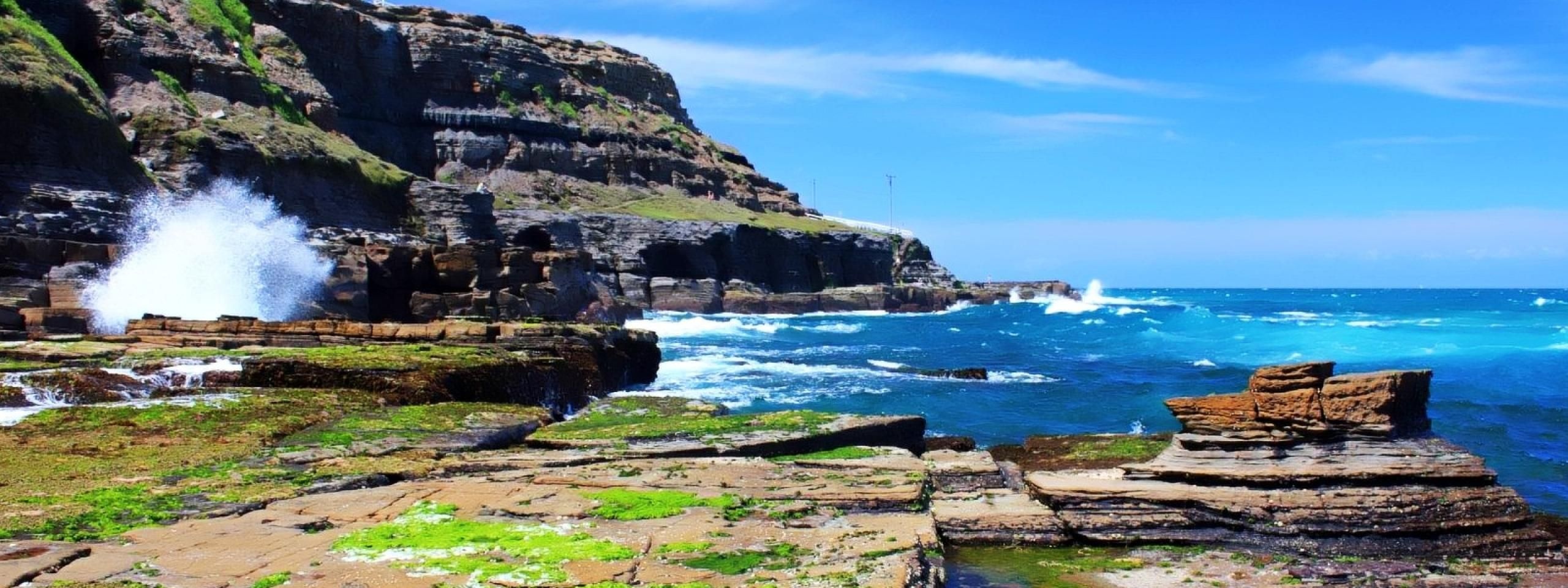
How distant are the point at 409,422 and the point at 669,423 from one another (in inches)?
146

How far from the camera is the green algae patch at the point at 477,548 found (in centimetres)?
831

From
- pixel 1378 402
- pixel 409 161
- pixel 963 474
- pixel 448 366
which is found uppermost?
pixel 409 161

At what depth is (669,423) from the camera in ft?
55.1

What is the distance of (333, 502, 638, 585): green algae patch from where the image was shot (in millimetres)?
8312

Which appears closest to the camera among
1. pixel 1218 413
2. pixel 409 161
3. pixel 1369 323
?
pixel 1218 413

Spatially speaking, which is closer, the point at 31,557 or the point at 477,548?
the point at 31,557

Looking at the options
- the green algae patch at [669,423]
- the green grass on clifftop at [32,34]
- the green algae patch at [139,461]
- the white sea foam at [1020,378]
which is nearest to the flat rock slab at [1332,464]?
the green algae patch at [669,423]

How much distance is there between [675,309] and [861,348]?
33.1 m

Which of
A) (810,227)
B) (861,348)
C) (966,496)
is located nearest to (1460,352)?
(861,348)

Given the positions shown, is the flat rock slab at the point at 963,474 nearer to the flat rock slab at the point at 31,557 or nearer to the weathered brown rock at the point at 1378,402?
the weathered brown rock at the point at 1378,402

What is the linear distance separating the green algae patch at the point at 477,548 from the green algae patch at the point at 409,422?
15.4 feet

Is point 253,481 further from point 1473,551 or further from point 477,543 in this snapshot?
point 1473,551

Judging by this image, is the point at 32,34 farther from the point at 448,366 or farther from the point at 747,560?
the point at 747,560

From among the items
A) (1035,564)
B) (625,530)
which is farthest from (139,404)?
(1035,564)
